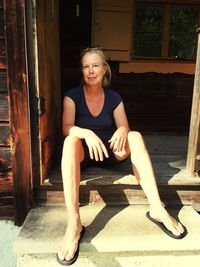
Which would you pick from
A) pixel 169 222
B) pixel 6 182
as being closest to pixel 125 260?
pixel 169 222

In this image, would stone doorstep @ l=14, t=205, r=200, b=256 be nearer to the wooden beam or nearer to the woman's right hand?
the wooden beam

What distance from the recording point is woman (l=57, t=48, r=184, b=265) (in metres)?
1.92

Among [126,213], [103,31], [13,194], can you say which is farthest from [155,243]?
[103,31]

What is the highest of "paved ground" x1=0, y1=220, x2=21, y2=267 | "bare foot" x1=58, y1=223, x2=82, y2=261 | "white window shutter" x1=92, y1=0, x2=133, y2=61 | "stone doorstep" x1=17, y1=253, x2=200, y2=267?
"white window shutter" x1=92, y1=0, x2=133, y2=61

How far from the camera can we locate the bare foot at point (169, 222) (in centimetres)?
194

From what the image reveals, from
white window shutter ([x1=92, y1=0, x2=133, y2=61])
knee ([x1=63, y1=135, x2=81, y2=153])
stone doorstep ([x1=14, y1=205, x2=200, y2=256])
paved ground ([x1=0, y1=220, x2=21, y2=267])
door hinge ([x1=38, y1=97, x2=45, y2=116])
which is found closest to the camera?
stone doorstep ([x1=14, y1=205, x2=200, y2=256])

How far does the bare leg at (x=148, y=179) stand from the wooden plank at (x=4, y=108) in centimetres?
90

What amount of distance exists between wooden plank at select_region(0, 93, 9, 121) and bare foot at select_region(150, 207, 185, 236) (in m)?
1.25

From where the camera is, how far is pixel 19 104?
6.77ft

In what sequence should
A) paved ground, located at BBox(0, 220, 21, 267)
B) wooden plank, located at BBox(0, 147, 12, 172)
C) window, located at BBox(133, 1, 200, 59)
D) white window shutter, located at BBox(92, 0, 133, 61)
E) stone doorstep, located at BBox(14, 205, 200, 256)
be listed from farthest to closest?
window, located at BBox(133, 1, 200, 59) < white window shutter, located at BBox(92, 0, 133, 61) < paved ground, located at BBox(0, 220, 21, 267) < wooden plank, located at BBox(0, 147, 12, 172) < stone doorstep, located at BBox(14, 205, 200, 256)

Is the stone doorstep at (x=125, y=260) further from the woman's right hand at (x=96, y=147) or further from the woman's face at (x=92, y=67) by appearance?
the woman's face at (x=92, y=67)

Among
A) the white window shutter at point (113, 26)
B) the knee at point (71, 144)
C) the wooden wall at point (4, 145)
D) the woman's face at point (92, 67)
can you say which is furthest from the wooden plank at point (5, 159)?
the white window shutter at point (113, 26)

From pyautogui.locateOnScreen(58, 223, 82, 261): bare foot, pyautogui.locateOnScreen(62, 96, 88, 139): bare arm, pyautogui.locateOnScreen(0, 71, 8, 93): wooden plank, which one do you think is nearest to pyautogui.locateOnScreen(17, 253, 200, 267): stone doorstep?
pyautogui.locateOnScreen(58, 223, 82, 261): bare foot

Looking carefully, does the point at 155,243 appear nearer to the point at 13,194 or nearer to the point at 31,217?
the point at 31,217
